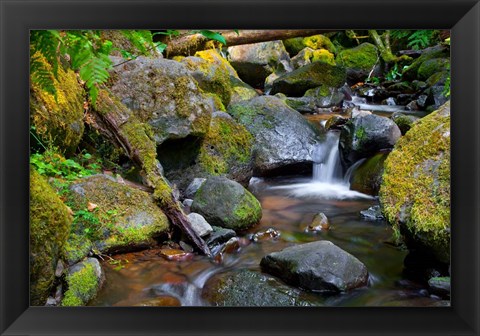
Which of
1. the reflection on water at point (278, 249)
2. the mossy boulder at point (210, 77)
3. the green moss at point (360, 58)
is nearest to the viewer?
the reflection on water at point (278, 249)

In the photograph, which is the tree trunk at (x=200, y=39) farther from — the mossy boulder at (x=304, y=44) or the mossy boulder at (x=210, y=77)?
the mossy boulder at (x=304, y=44)

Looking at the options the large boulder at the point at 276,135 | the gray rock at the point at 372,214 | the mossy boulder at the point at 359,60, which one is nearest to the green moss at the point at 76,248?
the gray rock at the point at 372,214

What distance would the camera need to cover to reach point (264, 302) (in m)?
2.82

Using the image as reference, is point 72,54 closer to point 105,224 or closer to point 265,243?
point 105,224

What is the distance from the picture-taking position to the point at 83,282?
102 inches

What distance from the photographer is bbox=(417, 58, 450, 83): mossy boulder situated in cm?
954

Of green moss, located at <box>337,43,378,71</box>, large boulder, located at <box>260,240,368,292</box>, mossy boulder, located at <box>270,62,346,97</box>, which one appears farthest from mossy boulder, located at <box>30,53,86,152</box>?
green moss, located at <box>337,43,378,71</box>

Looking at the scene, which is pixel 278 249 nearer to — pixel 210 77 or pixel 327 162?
pixel 327 162

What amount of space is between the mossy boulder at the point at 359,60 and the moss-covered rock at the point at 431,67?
2009 millimetres

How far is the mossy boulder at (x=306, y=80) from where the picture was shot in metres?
9.57

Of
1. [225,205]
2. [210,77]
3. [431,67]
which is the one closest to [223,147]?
[210,77]

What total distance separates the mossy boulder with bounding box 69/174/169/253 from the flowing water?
0.38 ft

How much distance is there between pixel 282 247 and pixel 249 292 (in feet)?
2.99
